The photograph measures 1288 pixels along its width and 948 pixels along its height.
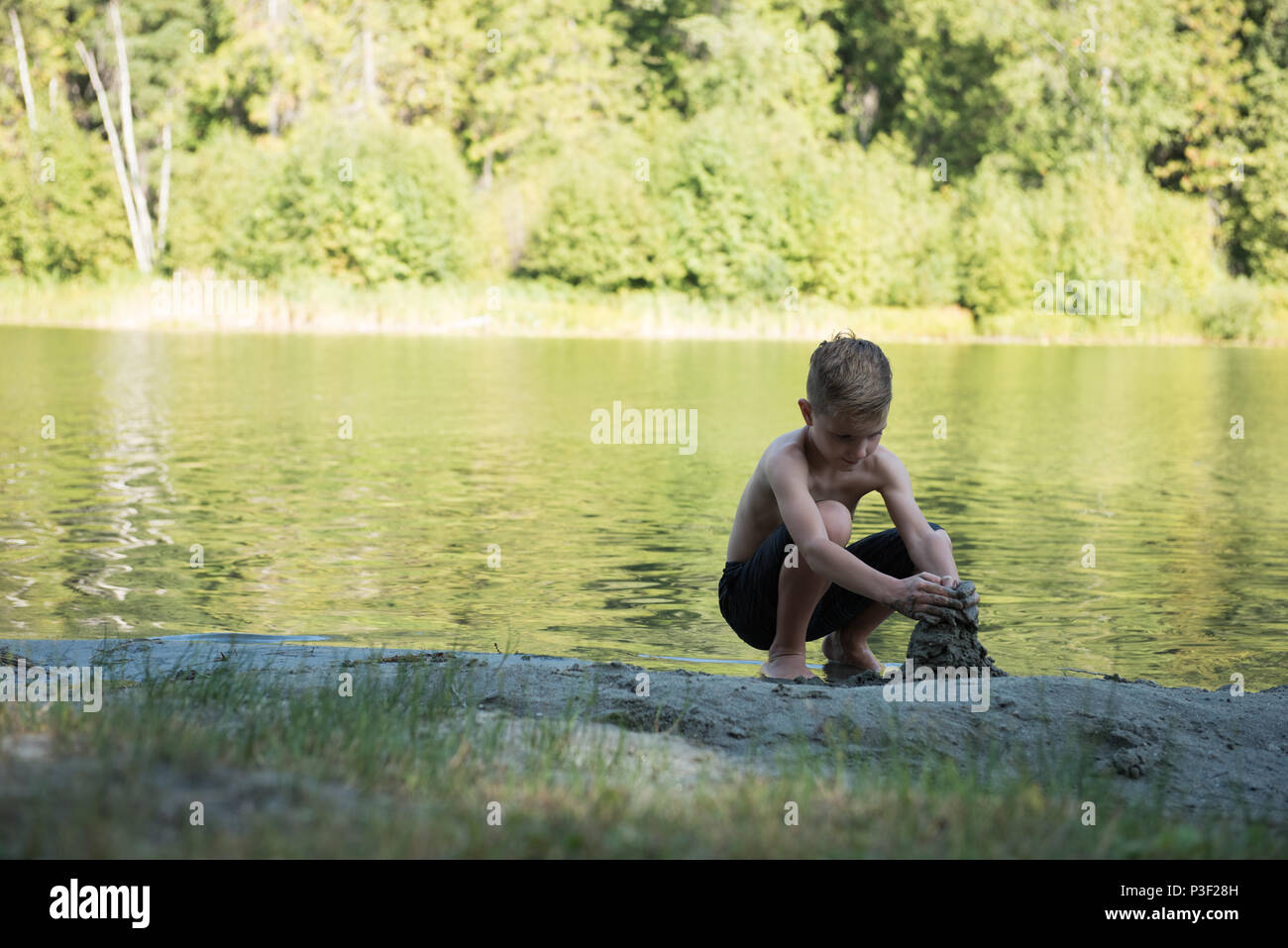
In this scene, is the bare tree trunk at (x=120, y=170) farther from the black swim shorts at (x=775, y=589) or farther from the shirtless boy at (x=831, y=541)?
the shirtless boy at (x=831, y=541)

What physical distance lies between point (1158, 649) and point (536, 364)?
23.2 metres

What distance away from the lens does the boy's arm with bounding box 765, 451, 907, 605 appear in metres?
5.43

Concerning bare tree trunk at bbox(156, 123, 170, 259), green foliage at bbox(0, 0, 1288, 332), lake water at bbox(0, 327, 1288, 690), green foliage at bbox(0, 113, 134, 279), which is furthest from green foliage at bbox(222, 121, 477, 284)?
lake water at bbox(0, 327, 1288, 690)

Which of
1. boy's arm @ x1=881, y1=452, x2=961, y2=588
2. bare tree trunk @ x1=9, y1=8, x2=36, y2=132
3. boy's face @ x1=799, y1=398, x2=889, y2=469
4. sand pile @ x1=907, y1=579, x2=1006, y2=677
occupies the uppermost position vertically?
bare tree trunk @ x1=9, y1=8, x2=36, y2=132

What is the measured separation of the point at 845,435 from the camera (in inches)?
217

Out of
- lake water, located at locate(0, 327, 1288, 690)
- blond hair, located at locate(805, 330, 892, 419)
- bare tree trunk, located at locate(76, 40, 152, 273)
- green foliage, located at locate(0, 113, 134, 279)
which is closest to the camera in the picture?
blond hair, located at locate(805, 330, 892, 419)

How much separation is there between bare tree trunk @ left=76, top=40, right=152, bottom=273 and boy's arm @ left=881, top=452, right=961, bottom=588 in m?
55.3

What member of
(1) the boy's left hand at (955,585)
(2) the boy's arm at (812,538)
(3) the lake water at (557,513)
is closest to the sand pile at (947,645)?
(1) the boy's left hand at (955,585)

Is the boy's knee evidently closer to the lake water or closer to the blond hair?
the blond hair

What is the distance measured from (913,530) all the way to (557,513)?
6.34 meters

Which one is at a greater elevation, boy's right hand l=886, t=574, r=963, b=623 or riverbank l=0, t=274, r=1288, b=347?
riverbank l=0, t=274, r=1288, b=347

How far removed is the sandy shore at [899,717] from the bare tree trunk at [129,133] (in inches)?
2161

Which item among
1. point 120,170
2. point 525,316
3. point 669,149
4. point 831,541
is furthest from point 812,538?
point 120,170
